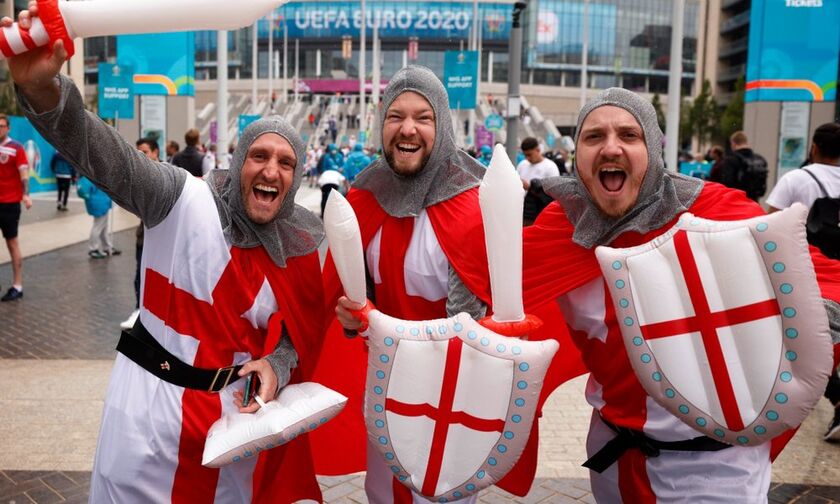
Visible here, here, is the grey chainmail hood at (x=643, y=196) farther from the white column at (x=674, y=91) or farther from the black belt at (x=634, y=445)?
the white column at (x=674, y=91)

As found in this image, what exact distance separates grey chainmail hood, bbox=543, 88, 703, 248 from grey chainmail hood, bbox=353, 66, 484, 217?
0.56m

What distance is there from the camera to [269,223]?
2.82m

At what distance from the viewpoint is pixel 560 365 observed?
3248 mm

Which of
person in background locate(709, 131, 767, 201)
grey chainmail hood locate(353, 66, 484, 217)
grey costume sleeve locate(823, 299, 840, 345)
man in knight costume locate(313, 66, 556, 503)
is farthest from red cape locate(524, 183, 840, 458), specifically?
person in background locate(709, 131, 767, 201)

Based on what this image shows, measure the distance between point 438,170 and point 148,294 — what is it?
116 cm

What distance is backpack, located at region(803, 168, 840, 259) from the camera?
5.34 meters

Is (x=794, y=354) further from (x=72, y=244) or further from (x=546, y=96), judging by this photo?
(x=546, y=96)

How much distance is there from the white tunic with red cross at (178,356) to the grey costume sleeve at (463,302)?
695 millimetres

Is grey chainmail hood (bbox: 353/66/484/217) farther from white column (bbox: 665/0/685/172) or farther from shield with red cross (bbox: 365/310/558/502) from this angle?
white column (bbox: 665/0/685/172)

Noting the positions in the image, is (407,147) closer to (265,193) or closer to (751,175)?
(265,193)

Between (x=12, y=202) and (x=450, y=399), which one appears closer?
(x=450, y=399)

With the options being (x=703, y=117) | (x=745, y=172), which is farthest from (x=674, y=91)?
(x=703, y=117)

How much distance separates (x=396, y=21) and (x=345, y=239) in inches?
3589

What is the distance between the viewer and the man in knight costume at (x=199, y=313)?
2.63m
